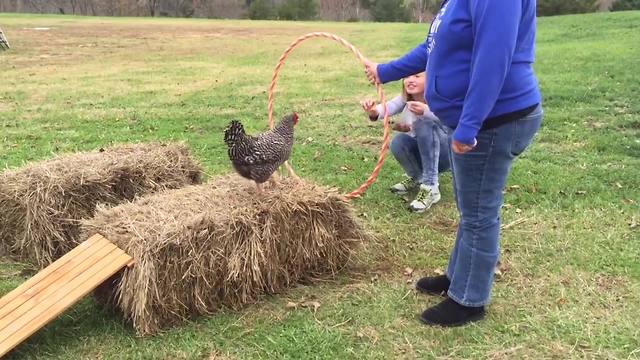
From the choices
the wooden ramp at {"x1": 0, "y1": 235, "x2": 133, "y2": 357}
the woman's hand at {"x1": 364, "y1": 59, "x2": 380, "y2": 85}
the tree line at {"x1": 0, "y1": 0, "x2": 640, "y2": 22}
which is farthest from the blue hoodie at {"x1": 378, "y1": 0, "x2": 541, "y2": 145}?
the tree line at {"x1": 0, "y1": 0, "x2": 640, "y2": 22}

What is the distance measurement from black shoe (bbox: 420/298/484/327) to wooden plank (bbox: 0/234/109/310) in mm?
1980

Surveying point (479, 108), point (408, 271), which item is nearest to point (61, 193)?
point (408, 271)

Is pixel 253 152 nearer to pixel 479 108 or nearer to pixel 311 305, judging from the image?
pixel 311 305

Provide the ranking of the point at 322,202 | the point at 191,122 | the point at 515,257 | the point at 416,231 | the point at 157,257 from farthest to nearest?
the point at 191,122
the point at 416,231
the point at 515,257
the point at 322,202
the point at 157,257

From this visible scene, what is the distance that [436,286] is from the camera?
4.01 meters

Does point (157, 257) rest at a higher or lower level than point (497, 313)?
higher

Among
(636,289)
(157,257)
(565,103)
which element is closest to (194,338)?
(157,257)

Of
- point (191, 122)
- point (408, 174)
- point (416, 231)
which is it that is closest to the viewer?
point (416, 231)

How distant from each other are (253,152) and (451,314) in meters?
1.55

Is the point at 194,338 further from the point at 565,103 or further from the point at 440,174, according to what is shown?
the point at 565,103

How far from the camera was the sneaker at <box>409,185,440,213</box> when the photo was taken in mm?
5355

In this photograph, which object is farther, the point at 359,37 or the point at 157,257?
the point at 359,37

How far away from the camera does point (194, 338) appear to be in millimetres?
3557

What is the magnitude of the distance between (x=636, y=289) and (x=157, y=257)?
2.98m
